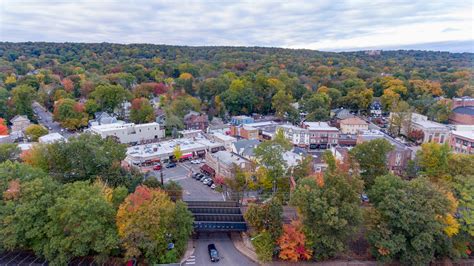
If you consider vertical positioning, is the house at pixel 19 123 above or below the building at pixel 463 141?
above

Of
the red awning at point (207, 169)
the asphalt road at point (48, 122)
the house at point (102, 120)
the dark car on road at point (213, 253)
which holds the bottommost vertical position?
the dark car on road at point (213, 253)

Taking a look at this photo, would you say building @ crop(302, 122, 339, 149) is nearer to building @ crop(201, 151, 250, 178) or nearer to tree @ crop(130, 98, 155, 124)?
building @ crop(201, 151, 250, 178)

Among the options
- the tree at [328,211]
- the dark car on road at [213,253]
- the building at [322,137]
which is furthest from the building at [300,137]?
the dark car on road at [213,253]

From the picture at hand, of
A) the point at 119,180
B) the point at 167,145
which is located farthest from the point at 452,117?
the point at 119,180

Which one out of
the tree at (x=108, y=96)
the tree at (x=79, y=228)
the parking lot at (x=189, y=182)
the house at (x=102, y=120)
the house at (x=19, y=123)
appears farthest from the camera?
the tree at (x=108, y=96)

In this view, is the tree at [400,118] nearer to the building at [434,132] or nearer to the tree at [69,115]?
the building at [434,132]

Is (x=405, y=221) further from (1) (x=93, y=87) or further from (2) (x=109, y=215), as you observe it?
(1) (x=93, y=87)

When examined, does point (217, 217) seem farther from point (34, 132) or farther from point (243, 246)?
point (34, 132)

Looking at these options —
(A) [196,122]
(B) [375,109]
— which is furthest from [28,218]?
(B) [375,109]
